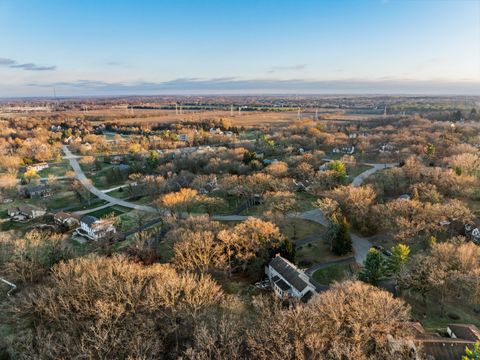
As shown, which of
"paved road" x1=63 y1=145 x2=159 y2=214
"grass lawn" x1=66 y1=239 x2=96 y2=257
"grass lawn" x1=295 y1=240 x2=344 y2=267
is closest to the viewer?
"grass lawn" x1=295 y1=240 x2=344 y2=267

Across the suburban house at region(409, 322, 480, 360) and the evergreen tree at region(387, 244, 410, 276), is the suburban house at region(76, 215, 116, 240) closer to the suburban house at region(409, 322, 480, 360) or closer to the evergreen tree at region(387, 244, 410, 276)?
the evergreen tree at region(387, 244, 410, 276)

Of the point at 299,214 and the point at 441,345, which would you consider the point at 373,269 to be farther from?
the point at 299,214

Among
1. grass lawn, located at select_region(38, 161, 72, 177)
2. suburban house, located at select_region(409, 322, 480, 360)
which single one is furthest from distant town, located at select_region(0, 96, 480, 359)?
grass lawn, located at select_region(38, 161, 72, 177)

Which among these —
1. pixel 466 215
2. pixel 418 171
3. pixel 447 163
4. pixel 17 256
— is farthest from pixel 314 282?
pixel 447 163

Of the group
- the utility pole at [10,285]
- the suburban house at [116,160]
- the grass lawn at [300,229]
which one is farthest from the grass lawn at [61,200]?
the grass lawn at [300,229]

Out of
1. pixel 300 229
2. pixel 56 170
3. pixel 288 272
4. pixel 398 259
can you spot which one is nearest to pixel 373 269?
pixel 398 259
